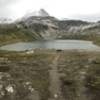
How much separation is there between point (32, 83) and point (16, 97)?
5022mm

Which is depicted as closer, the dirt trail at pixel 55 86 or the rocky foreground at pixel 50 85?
the dirt trail at pixel 55 86

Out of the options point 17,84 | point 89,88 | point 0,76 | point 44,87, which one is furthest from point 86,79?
point 0,76

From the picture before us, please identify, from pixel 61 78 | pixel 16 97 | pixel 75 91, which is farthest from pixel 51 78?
pixel 16 97

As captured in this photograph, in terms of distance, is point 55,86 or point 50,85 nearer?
point 55,86

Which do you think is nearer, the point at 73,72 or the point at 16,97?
the point at 16,97

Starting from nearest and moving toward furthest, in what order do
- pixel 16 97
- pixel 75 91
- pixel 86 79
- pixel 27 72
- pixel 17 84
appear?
pixel 16 97, pixel 75 91, pixel 17 84, pixel 86 79, pixel 27 72

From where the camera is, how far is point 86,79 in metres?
34.5

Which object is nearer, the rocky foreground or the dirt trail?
the dirt trail

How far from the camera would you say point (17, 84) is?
31656 millimetres

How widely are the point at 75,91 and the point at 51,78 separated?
649 cm

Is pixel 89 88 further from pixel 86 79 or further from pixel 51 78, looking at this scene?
pixel 51 78

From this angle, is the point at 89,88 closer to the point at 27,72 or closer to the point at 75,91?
the point at 75,91

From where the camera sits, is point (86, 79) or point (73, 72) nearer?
point (86, 79)

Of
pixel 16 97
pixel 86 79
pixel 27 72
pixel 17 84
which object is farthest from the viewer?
pixel 27 72
